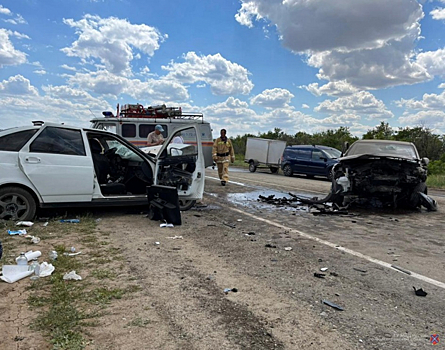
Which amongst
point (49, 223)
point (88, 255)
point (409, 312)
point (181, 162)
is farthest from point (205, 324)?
point (181, 162)

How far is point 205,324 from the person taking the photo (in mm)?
2889

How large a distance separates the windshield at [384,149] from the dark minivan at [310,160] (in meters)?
8.00

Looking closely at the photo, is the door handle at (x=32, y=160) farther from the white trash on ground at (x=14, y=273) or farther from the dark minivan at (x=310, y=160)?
the dark minivan at (x=310, y=160)

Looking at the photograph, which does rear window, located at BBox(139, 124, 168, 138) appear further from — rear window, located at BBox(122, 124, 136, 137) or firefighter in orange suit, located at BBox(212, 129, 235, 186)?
firefighter in orange suit, located at BBox(212, 129, 235, 186)

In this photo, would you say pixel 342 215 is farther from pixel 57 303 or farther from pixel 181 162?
pixel 57 303

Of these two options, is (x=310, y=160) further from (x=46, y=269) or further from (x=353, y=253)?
(x=46, y=269)

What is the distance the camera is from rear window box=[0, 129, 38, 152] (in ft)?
19.5

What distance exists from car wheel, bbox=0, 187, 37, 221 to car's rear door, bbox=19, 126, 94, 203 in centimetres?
21

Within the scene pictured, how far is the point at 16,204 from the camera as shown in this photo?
5.96 meters

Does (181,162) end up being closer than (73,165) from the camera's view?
No

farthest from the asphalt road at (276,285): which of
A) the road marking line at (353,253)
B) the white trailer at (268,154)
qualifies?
the white trailer at (268,154)

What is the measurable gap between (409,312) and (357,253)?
1.79m

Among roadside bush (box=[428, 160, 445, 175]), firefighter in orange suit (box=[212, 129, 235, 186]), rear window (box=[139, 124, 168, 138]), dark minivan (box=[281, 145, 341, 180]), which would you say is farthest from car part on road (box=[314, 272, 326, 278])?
roadside bush (box=[428, 160, 445, 175])

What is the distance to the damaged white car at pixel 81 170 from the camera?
596cm
